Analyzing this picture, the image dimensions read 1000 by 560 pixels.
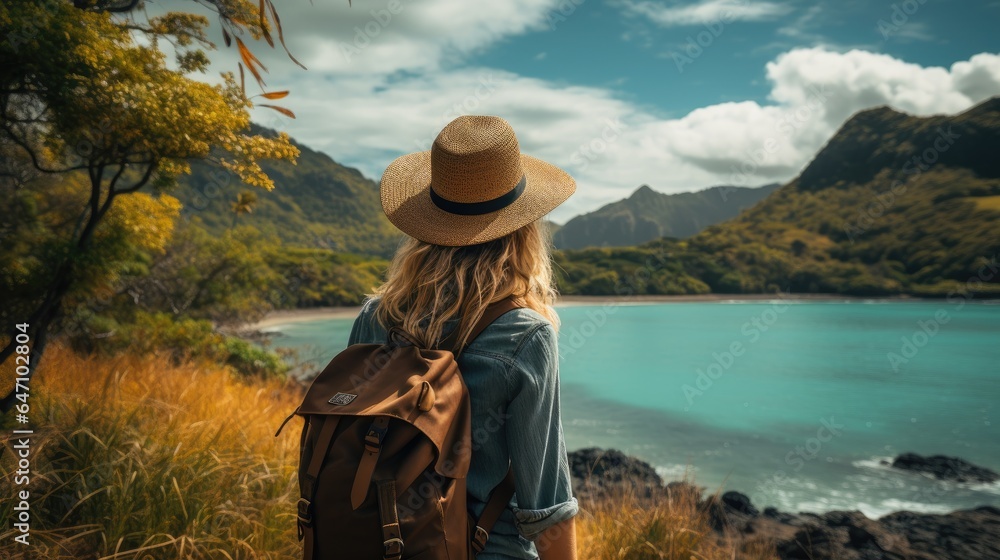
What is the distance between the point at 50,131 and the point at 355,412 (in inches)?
176

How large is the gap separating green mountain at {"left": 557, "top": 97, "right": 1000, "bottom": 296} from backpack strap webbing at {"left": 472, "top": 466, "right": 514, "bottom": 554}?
239 ft

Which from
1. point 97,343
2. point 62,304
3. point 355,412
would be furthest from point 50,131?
point 355,412

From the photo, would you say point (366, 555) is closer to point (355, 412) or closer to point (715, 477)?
point (355, 412)

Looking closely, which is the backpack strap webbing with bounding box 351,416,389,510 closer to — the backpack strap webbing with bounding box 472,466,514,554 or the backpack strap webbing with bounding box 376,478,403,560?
the backpack strap webbing with bounding box 376,478,403,560

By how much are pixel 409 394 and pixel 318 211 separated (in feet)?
481

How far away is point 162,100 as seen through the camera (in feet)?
13.3

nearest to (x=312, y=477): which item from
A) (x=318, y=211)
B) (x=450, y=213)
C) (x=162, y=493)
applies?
(x=450, y=213)

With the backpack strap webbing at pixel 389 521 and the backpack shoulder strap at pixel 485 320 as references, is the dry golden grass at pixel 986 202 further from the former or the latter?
the backpack strap webbing at pixel 389 521

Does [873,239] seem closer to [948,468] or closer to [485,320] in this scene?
[948,468]

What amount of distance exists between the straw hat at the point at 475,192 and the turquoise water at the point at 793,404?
10.3ft

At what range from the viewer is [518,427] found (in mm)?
1240

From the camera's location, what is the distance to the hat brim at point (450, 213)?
1.40 metres

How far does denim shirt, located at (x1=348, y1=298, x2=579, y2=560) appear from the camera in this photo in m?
1.23

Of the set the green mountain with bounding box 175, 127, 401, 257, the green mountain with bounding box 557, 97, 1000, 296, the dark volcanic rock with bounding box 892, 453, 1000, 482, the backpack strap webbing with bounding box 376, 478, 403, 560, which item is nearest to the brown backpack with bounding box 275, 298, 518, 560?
the backpack strap webbing with bounding box 376, 478, 403, 560
